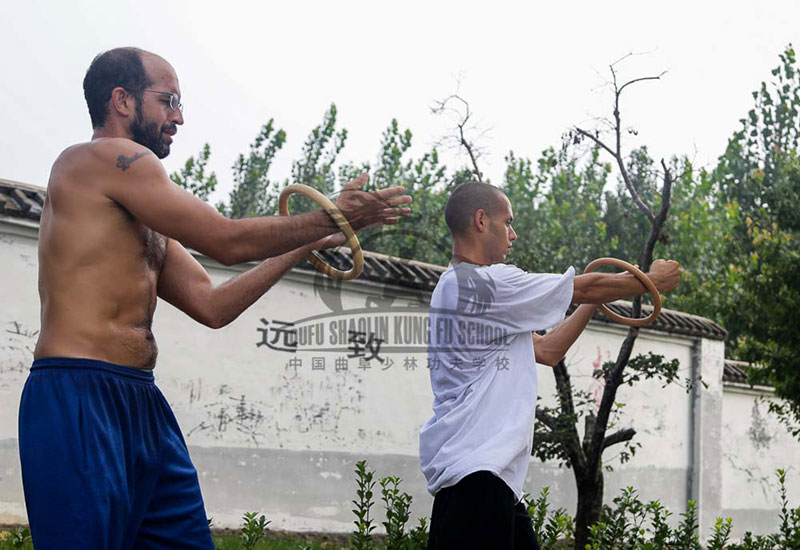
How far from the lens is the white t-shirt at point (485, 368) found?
2889 millimetres

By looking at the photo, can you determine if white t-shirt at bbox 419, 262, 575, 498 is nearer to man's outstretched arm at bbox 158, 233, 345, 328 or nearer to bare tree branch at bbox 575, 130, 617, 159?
man's outstretched arm at bbox 158, 233, 345, 328

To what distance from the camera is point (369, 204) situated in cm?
226

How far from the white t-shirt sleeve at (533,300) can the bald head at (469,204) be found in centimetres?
32

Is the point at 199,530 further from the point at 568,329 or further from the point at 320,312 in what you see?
the point at 320,312

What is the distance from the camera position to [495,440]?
9.41ft

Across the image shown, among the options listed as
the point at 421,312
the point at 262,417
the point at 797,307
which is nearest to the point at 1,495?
the point at 262,417

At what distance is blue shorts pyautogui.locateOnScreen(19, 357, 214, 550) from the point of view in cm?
214

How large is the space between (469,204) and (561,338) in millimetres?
777

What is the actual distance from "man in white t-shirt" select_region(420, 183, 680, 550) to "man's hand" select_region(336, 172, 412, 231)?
899 millimetres

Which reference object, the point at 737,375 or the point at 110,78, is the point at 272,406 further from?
the point at 737,375

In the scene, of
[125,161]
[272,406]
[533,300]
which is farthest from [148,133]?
[272,406]

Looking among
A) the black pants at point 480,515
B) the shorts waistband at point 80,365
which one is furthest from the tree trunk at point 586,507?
the shorts waistband at point 80,365

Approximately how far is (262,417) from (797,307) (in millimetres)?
5656

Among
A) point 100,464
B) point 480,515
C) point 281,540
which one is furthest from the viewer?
point 281,540
